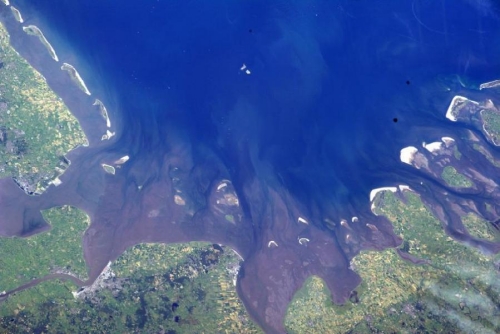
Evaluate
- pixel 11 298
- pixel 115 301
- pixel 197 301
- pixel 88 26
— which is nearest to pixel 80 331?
pixel 115 301

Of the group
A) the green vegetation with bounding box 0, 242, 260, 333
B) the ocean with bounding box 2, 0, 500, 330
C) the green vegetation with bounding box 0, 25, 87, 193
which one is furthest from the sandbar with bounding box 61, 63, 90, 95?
the green vegetation with bounding box 0, 242, 260, 333

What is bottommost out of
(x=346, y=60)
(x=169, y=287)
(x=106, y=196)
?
(x=169, y=287)

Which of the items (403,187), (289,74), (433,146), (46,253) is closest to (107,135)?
(46,253)

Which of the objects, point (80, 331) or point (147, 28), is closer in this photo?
point (80, 331)

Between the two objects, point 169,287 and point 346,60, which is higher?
point 346,60

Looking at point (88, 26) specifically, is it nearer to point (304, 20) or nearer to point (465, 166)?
point (304, 20)

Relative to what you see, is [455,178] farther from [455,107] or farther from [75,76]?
[75,76]
